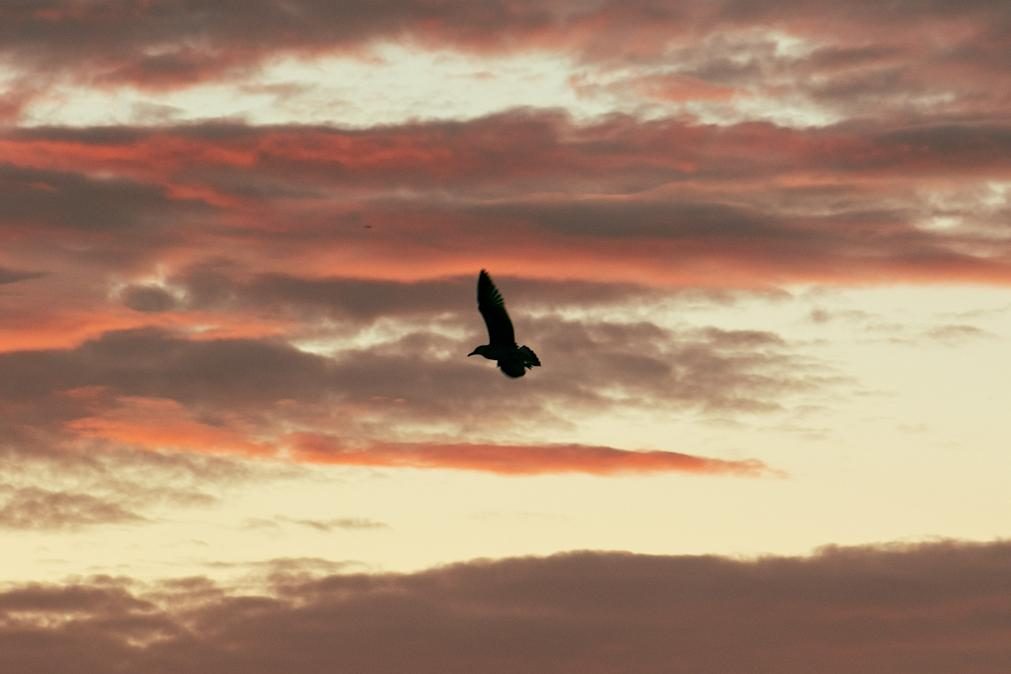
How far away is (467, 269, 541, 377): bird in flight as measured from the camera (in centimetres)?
16788

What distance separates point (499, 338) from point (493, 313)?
175 centimetres

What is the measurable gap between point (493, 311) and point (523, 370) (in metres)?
3.82

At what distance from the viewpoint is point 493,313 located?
168375 millimetres

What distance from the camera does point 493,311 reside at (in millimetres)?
168375

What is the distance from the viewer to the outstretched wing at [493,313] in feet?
550

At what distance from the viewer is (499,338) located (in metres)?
169

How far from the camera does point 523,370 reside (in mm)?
169250

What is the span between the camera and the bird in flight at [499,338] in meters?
168

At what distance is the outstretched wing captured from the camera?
167750mm
